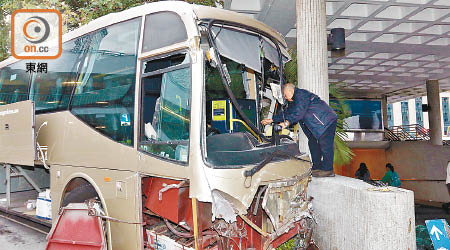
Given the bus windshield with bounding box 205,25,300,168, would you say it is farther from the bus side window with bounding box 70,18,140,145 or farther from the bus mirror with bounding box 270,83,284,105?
the bus side window with bounding box 70,18,140,145

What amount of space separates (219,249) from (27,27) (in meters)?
7.87

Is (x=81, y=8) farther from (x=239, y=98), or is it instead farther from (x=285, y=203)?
(x=285, y=203)

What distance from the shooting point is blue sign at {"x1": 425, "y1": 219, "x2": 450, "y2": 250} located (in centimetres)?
425

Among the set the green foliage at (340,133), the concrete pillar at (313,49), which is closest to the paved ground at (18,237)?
the concrete pillar at (313,49)

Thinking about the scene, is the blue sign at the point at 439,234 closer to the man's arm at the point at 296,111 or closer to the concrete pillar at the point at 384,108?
the man's arm at the point at 296,111

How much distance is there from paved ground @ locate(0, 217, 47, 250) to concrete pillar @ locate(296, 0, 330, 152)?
520 cm

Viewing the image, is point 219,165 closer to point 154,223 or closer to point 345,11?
point 154,223

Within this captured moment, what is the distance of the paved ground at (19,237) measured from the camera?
20.0 ft

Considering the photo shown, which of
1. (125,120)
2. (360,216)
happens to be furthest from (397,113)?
(125,120)

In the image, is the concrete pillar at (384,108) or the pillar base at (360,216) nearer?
the pillar base at (360,216)

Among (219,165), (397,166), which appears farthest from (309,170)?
(397,166)

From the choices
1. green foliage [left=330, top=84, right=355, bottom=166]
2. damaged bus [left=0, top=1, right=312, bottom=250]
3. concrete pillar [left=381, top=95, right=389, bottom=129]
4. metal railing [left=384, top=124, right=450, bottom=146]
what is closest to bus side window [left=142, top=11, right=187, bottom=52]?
damaged bus [left=0, top=1, right=312, bottom=250]

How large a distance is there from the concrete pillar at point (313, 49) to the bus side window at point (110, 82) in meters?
3.75

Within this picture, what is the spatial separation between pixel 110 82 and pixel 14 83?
3871mm
